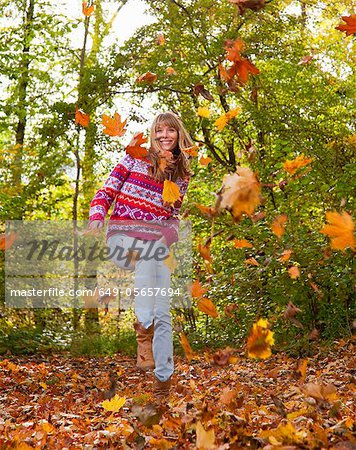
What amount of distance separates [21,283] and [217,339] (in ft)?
10.0

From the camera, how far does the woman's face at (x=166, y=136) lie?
414cm

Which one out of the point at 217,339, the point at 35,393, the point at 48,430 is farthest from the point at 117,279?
the point at 48,430

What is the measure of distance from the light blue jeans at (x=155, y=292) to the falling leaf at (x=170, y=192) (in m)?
0.31

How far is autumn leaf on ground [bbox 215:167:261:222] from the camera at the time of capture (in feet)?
8.09

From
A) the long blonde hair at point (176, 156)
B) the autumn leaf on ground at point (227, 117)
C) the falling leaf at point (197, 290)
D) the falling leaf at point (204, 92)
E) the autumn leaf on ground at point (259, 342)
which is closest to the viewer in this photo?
the autumn leaf on ground at point (259, 342)

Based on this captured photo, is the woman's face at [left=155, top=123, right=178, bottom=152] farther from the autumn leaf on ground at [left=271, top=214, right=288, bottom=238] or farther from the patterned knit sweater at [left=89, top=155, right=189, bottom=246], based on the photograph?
the autumn leaf on ground at [left=271, top=214, right=288, bottom=238]

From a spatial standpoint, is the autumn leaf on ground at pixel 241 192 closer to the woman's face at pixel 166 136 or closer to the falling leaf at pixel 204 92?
the woman's face at pixel 166 136

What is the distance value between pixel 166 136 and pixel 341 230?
191 centimetres

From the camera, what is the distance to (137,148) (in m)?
4.04

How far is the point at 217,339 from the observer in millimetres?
7996

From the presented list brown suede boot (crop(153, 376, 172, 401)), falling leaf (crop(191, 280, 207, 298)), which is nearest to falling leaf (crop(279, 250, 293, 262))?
falling leaf (crop(191, 280, 207, 298))

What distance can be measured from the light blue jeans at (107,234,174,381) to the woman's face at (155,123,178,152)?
614 mm

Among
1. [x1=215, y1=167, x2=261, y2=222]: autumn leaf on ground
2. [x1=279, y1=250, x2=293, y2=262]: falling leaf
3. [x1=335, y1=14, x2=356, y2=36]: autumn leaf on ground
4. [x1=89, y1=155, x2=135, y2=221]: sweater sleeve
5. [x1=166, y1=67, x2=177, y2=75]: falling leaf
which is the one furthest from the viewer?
[x1=166, y1=67, x2=177, y2=75]: falling leaf

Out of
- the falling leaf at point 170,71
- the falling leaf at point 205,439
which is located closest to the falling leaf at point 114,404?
the falling leaf at point 205,439
